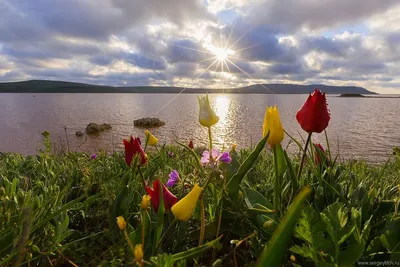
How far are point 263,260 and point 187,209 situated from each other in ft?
1.03

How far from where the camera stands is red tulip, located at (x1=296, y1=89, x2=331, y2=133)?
4.89 ft

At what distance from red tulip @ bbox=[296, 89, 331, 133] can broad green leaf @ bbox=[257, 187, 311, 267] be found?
31.4 inches

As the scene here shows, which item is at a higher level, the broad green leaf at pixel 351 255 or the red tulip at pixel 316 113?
the red tulip at pixel 316 113

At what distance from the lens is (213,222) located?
1.33 metres

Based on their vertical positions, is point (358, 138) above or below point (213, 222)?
below

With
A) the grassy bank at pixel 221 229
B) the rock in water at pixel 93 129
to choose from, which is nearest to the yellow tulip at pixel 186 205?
the grassy bank at pixel 221 229

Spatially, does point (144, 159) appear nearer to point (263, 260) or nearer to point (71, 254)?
point (71, 254)

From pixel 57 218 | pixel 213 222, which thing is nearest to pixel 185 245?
pixel 213 222

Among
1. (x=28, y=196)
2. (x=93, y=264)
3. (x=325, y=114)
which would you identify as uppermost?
(x=325, y=114)

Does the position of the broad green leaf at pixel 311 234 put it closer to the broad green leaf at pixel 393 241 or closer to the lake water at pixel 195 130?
the broad green leaf at pixel 393 241

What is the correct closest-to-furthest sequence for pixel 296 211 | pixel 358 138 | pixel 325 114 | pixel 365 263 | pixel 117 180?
pixel 296 211 → pixel 365 263 → pixel 325 114 → pixel 117 180 → pixel 358 138

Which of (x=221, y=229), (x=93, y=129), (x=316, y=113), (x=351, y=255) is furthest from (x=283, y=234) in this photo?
(x=93, y=129)

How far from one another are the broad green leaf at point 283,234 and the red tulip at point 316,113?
798 millimetres

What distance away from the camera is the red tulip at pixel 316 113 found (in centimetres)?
149
